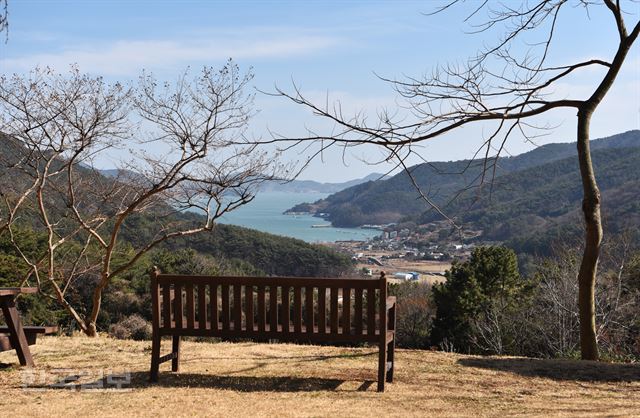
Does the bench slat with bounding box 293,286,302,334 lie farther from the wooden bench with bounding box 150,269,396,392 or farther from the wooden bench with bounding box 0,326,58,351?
the wooden bench with bounding box 0,326,58,351

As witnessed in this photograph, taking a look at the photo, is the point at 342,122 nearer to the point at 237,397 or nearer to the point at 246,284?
the point at 246,284

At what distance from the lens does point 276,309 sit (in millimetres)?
5195

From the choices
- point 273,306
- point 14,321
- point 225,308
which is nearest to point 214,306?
point 225,308

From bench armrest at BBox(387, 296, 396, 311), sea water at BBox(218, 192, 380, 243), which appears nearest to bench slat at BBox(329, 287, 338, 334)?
bench armrest at BBox(387, 296, 396, 311)

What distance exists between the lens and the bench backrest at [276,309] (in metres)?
5.05

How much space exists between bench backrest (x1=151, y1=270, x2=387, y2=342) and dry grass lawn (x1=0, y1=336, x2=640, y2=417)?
0.43m

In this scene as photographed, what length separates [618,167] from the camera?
42.6 m

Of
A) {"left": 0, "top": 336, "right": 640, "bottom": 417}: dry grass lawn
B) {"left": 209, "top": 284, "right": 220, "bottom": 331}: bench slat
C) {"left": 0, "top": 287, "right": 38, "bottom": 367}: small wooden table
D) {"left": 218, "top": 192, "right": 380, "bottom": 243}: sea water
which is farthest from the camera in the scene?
{"left": 218, "top": 192, "right": 380, "bottom": 243}: sea water

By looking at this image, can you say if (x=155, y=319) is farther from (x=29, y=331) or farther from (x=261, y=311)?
(x=29, y=331)

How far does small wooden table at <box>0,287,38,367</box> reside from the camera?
5.56 m

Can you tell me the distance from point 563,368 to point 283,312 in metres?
2.82

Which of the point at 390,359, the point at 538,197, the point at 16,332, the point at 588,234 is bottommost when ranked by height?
the point at 390,359

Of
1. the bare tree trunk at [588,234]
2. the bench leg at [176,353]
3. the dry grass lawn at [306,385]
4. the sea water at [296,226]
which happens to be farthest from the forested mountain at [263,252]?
the bench leg at [176,353]

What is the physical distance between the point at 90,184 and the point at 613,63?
28.2 ft
